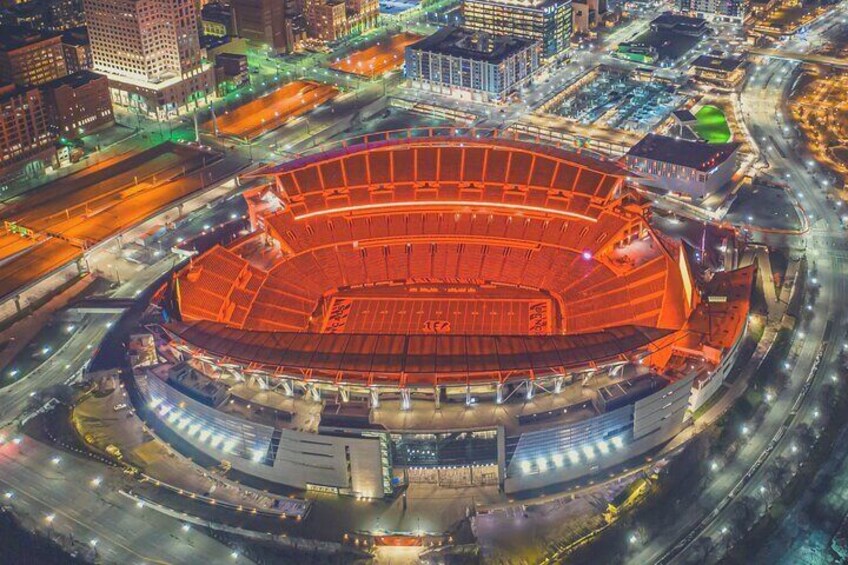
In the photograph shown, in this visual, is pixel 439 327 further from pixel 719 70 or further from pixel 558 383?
pixel 719 70

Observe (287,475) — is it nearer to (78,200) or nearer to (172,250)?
(172,250)

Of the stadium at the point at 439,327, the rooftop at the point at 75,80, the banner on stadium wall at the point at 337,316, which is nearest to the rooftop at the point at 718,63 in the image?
the stadium at the point at 439,327

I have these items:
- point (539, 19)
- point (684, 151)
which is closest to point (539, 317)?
point (684, 151)

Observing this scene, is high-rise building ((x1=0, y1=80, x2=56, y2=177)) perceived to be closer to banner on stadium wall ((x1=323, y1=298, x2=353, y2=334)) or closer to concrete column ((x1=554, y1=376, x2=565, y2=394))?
banner on stadium wall ((x1=323, y1=298, x2=353, y2=334))

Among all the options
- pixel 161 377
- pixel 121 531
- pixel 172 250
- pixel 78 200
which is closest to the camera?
pixel 121 531

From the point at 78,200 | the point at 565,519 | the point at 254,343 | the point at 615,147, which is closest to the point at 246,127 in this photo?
the point at 78,200

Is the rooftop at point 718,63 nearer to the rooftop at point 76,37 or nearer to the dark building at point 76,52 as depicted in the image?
the dark building at point 76,52
